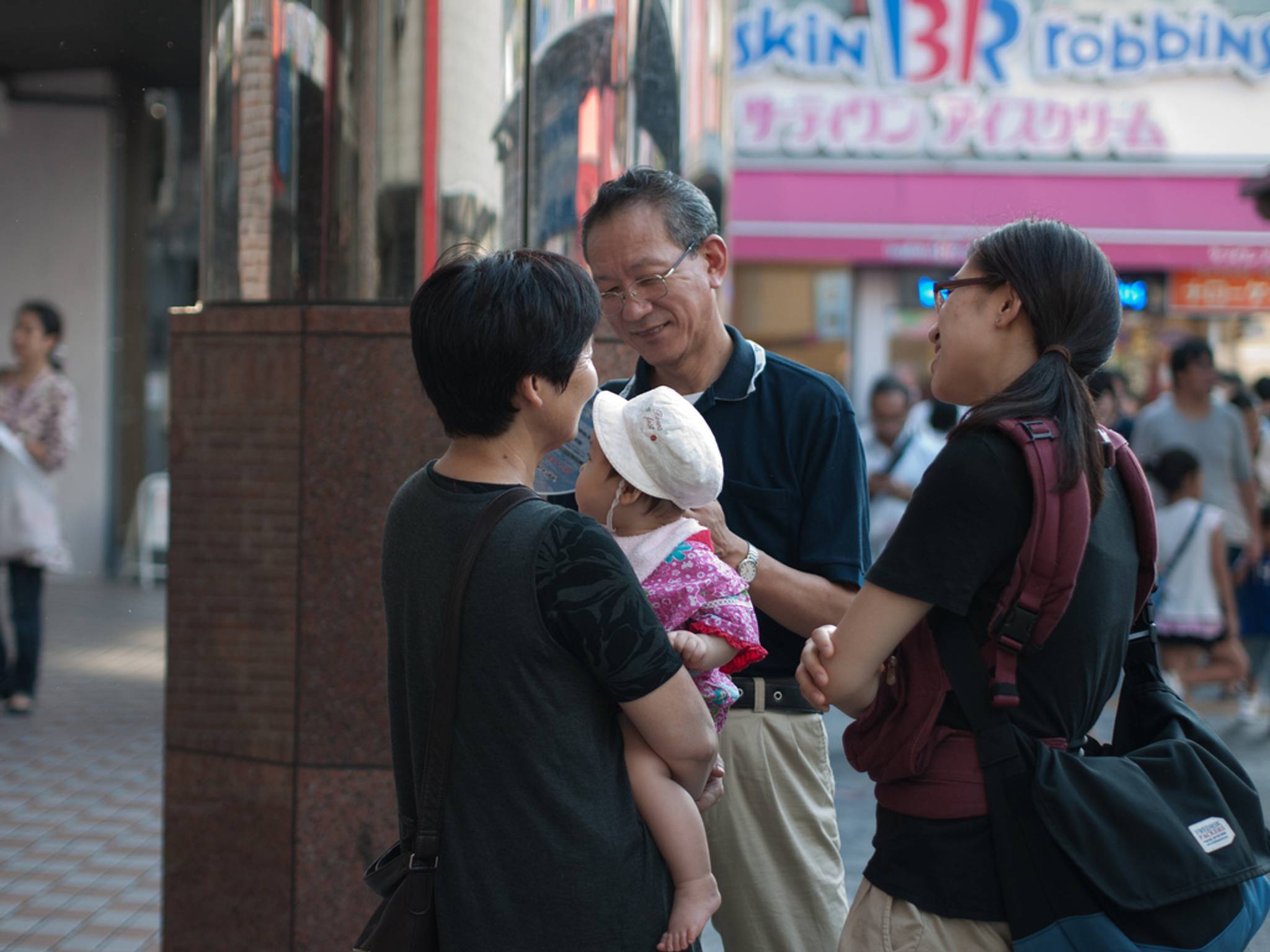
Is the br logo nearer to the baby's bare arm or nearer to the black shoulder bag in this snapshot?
the baby's bare arm

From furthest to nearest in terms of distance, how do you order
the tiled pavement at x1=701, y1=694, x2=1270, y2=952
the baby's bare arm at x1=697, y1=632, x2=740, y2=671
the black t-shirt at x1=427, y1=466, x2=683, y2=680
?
the tiled pavement at x1=701, y1=694, x2=1270, y2=952 → the baby's bare arm at x1=697, y1=632, x2=740, y2=671 → the black t-shirt at x1=427, y1=466, x2=683, y2=680

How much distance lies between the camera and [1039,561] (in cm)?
192

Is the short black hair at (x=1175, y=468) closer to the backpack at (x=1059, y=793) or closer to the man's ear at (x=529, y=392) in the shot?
the backpack at (x=1059, y=793)

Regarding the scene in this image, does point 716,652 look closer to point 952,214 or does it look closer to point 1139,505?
point 1139,505

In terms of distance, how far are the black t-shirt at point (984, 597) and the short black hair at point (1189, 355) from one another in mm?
6962

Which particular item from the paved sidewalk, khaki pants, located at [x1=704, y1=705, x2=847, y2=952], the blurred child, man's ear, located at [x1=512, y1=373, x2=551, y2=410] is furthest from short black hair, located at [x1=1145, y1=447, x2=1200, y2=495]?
man's ear, located at [x1=512, y1=373, x2=551, y2=410]

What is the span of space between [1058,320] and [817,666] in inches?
24.0

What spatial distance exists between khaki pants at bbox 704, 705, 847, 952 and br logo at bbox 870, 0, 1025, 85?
14505 millimetres

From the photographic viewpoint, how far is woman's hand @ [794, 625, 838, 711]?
2080 mm

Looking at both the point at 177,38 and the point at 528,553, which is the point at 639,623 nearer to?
the point at 528,553

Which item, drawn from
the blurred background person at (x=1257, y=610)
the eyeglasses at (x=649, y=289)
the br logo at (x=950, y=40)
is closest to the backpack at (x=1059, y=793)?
the eyeglasses at (x=649, y=289)

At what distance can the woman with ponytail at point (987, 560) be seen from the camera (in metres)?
1.95

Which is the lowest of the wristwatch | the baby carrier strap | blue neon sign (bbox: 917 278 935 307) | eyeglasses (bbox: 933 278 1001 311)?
the wristwatch

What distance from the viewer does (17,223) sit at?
44.1 ft
